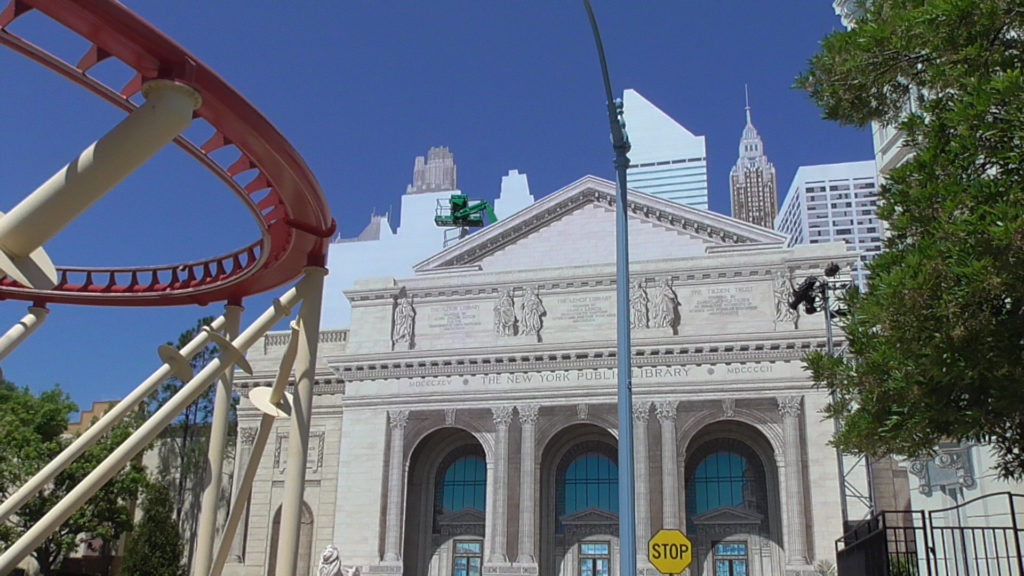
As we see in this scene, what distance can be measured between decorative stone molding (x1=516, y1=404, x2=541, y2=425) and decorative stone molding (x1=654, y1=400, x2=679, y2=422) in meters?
5.45

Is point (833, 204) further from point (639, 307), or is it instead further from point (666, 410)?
point (666, 410)

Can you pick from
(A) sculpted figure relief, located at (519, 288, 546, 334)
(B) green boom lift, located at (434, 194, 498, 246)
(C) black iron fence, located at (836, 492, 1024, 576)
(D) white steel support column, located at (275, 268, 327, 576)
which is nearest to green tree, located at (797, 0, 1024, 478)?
(C) black iron fence, located at (836, 492, 1024, 576)

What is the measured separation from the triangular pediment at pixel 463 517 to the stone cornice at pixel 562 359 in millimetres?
6638

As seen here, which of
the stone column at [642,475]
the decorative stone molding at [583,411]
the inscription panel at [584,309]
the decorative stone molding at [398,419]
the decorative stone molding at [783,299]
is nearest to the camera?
the stone column at [642,475]

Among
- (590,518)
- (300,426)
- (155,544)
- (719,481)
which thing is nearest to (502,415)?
(590,518)

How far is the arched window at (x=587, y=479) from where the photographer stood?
42938 millimetres

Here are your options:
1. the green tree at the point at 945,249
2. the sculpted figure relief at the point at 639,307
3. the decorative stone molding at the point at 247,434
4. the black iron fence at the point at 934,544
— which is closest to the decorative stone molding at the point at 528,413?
the sculpted figure relief at the point at 639,307

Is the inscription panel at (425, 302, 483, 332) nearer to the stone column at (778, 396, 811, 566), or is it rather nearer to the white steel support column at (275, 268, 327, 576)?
the stone column at (778, 396, 811, 566)

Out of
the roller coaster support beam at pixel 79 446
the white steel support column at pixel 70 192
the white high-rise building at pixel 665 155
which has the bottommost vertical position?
the roller coaster support beam at pixel 79 446

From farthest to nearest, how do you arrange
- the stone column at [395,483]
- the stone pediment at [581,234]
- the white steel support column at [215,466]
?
the stone pediment at [581,234] < the stone column at [395,483] < the white steel support column at [215,466]

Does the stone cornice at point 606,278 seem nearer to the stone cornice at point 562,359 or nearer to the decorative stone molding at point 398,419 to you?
the stone cornice at point 562,359

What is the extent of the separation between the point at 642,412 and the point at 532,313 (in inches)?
286

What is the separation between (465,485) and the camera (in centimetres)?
4497

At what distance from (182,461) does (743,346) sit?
31.6m
